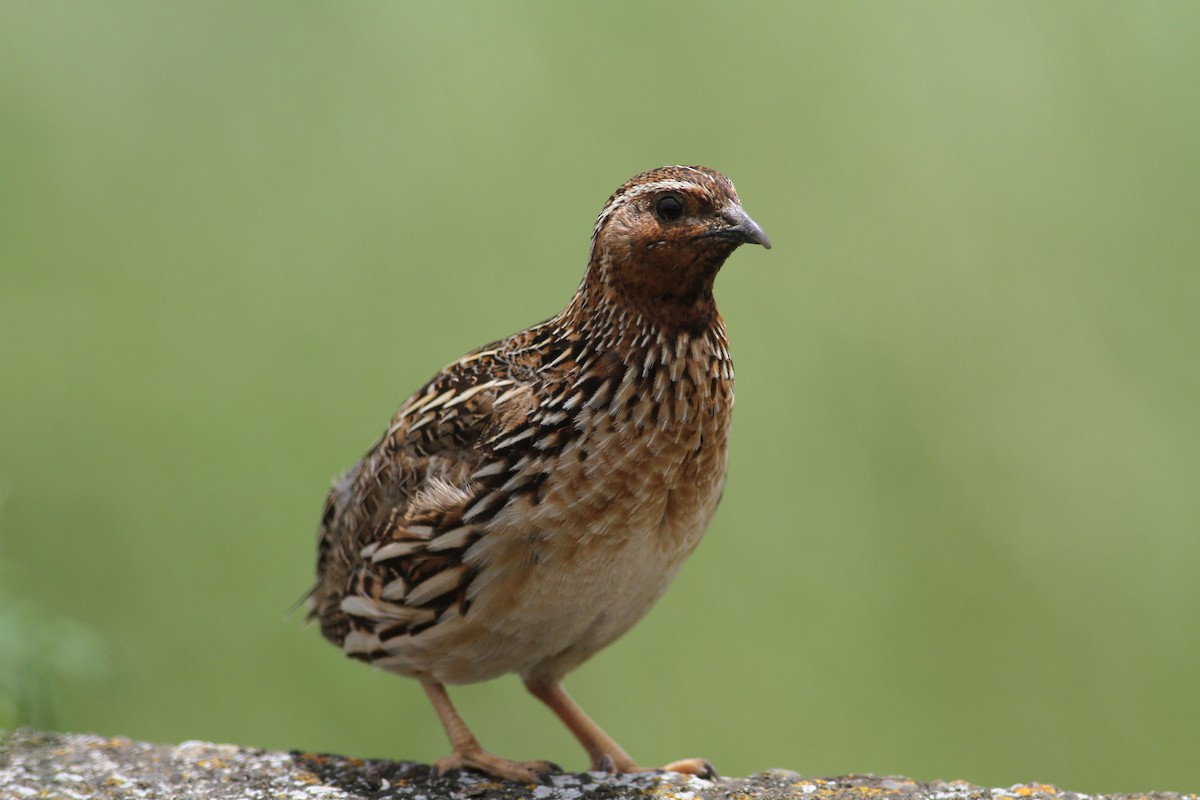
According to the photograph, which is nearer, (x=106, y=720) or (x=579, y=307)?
(x=579, y=307)

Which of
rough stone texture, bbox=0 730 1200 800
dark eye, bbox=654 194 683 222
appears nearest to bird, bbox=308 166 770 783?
dark eye, bbox=654 194 683 222

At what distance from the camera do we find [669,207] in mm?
5094

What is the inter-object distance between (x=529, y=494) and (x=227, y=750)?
184 centimetres

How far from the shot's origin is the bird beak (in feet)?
16.3

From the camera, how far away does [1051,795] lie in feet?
17.0

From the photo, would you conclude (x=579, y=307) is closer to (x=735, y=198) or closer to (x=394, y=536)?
(x=735, y=198)

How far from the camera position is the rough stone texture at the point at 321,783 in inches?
206

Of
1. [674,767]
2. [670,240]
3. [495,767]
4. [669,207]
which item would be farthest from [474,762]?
[669,207]

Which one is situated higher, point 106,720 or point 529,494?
point 106,720

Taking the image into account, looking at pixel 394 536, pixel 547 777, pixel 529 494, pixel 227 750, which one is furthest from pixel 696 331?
pixel 227 750

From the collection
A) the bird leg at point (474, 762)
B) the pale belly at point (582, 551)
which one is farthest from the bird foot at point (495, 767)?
the pale belly at point (582, 551)

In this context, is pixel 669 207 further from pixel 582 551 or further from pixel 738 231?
pixel 582 551

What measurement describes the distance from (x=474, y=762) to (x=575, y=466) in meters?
1.42

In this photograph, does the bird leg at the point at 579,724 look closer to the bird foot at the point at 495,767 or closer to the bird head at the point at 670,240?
the bird foot at the point at 495,767
